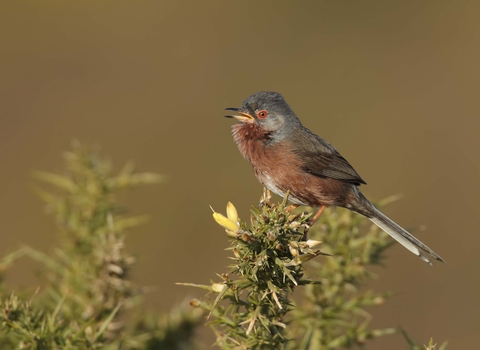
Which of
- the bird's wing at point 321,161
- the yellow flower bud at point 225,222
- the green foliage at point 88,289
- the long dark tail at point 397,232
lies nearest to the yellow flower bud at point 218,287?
the yellow flower bud at point 225,222

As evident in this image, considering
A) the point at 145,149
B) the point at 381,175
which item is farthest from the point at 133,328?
the point at 381,175

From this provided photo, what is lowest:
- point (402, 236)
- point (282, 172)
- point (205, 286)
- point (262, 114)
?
point (205, 286)

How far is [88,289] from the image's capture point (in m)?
3.43

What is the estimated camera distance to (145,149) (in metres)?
8.84

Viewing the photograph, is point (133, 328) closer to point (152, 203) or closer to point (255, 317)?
point (255, 317)

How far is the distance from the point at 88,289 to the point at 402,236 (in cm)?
231

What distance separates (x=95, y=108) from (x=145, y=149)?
3.82ft

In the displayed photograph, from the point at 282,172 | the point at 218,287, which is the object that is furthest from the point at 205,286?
the point at 282,172

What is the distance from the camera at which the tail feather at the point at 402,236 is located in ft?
14.3

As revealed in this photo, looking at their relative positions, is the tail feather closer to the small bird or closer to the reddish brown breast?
the small bird

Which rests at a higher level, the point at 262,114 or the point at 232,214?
the point at 262,114

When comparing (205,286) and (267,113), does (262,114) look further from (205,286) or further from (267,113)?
(205,286)

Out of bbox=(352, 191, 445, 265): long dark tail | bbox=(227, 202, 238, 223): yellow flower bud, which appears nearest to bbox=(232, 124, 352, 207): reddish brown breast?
bbox=(352, 191, 445, 265): long dark tail

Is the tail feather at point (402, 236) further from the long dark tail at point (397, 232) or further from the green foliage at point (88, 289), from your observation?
the green foliage at point (88, 289)
